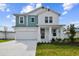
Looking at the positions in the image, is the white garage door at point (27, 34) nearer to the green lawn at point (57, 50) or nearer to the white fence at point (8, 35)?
the white fence at point (8, 35)

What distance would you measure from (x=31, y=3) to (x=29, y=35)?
2.72ft

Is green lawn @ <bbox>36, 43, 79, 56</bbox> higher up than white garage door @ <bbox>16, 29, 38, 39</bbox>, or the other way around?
white garage door @ <bbox>16, 29, 38, 39</bbox>

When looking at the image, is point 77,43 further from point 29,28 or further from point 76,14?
point 29,28

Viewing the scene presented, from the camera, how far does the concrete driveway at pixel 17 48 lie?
584 cm

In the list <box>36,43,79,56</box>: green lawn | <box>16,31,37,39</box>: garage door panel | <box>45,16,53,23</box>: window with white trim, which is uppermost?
<box>45,16,53,23</box>: window with white trim

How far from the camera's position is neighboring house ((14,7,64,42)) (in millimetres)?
6082

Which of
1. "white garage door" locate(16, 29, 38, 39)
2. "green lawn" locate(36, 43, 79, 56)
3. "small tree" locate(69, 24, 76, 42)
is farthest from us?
"white garage door" locate(16, 29, 38, 39)

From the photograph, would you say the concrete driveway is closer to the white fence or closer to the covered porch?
the white fence

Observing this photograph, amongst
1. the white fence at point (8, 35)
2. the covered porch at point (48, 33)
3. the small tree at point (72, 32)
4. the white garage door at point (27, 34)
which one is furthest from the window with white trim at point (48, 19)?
the white fence at point (8, 35)

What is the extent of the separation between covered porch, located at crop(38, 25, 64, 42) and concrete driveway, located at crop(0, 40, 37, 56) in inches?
12.0

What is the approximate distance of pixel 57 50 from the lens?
5840mm

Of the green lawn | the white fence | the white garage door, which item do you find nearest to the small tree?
the green lawn

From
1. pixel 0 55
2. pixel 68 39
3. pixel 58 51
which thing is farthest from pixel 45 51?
pixel 0 55

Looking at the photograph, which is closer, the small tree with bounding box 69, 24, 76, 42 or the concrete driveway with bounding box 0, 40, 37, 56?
the concrete driveway with bounding box 0, 40, 37, 56
